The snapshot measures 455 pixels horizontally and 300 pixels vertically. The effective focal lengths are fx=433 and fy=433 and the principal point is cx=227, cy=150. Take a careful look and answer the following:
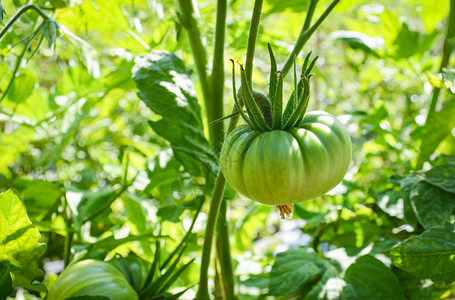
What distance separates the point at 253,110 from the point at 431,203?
12.9 inches

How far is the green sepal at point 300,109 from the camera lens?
333 millimetres

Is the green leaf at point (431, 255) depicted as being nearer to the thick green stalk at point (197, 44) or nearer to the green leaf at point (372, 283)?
the green leaf at point (372, 283)

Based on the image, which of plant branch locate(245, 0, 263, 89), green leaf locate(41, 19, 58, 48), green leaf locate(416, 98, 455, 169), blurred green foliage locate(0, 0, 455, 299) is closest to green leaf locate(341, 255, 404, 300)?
blurred green foliage locate(0, 0, 455, 299)

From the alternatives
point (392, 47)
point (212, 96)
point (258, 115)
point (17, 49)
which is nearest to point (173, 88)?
point (212, 96)

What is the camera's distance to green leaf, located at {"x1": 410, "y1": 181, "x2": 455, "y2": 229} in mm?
542

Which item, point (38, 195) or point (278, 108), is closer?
point (278, 108)

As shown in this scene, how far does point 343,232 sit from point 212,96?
1.15 ft

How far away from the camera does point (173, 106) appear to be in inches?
20.4

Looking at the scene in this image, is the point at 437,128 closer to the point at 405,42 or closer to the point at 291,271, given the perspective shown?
the point at 405,42

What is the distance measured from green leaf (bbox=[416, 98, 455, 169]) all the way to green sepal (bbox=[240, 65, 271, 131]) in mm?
378

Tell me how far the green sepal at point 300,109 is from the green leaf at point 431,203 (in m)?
0.27

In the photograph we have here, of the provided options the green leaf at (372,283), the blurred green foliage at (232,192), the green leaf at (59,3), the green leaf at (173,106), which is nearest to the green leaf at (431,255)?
the blurred green foliage at (232,192)

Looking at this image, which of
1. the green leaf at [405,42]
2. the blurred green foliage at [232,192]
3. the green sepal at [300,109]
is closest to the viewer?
the green sepal at [300,109]

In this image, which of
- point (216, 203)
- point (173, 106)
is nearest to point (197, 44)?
point (173, 106)
